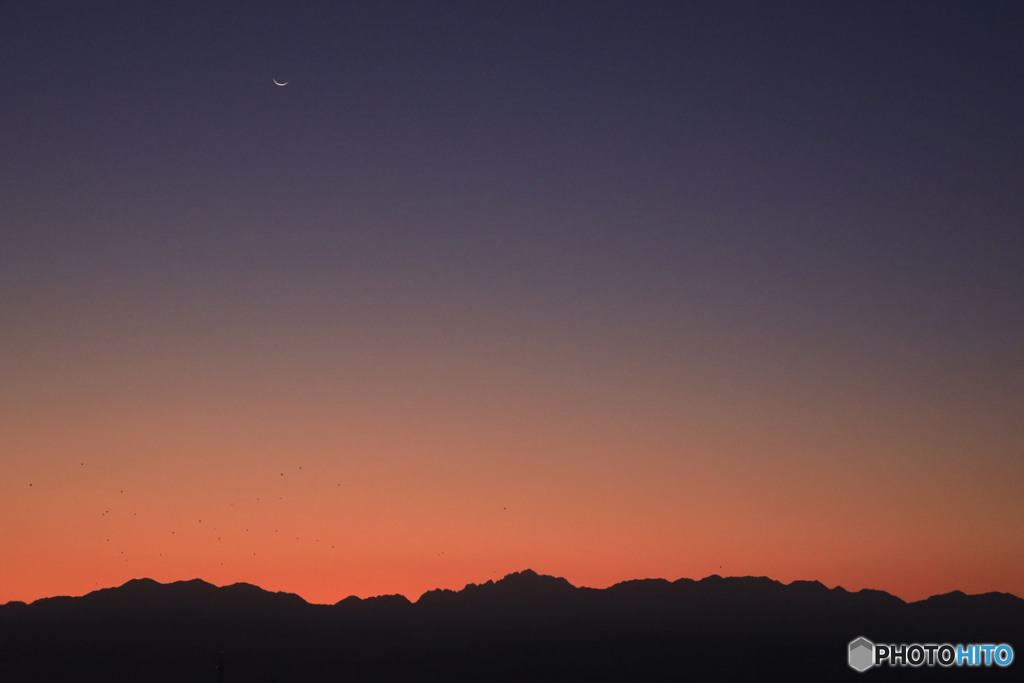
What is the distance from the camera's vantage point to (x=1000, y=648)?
82938mm

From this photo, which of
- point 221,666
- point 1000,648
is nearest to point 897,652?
point 1000,648

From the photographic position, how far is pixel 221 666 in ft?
468

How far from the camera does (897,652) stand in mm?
93625

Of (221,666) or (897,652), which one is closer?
(897,652)

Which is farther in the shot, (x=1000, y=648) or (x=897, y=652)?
(x=897, y=652)

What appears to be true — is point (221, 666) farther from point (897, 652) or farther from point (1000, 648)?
point (1000, 648)

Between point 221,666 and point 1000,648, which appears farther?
point 221,666

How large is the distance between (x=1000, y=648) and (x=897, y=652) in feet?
39.4

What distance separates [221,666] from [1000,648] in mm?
100021

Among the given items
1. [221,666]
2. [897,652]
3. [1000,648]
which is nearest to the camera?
[1000,648]

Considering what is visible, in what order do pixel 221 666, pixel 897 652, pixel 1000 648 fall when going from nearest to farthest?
pixel 1000 648 → pixel 897 652 → pixel 221 666

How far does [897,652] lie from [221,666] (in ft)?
295
